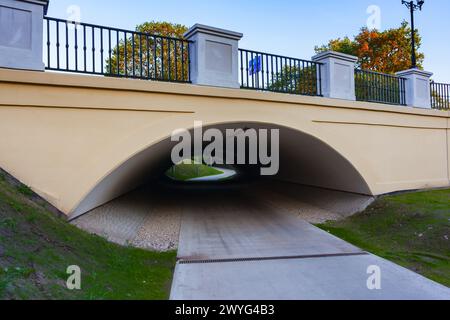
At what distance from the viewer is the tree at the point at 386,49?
24375mm

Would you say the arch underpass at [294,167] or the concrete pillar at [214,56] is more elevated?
the concrete pillar at [214,56]

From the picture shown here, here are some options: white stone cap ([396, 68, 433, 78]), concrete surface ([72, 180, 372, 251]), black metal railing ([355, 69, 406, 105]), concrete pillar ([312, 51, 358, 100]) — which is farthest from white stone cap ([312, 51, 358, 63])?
concrete surface ([72, 180, 372, 251])

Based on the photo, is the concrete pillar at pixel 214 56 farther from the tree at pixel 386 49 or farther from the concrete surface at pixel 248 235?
the tree at pixel 386 49

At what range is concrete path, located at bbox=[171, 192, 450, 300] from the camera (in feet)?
14.8

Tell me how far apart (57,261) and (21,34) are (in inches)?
144

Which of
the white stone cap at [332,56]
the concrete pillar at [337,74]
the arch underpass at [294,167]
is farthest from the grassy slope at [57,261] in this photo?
the white stone cap at [332,56]

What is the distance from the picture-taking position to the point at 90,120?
5.77 m

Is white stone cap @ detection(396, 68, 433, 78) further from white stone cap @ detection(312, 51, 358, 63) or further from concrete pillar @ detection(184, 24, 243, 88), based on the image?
concrete pillar @ detection(184, 24, 243, 88)

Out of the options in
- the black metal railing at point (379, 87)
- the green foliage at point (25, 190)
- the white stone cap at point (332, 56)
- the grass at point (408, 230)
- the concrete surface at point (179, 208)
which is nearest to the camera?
the green foliage at point (25, 190)

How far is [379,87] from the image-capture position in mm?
10133

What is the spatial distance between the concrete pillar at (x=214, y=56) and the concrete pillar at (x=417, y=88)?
6.21 m

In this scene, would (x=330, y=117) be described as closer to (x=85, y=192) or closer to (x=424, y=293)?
(x=424, y=293)

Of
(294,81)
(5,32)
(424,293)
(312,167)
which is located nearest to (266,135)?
(294,81)

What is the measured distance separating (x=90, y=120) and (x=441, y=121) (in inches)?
410
